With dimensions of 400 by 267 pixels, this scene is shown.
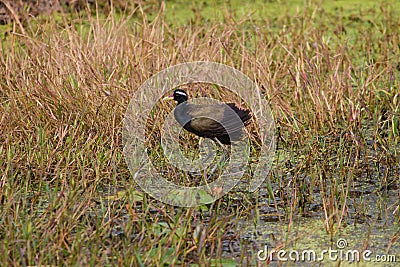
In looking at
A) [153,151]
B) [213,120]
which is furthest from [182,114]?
[153,151]

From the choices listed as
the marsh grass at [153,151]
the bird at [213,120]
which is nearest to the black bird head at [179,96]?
the bird at [213,120]

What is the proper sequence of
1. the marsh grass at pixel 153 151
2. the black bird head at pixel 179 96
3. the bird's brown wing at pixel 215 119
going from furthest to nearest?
the black bird head at pixel 179 96 → the bird's brown wing at pixel 215 119 → the marsh grass at pixel 153 151

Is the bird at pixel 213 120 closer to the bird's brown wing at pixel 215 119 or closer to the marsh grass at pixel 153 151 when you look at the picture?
the bird's brown wing at pixel 215 119

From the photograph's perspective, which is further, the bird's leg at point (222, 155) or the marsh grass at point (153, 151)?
the bird's leg at point (222, 155)

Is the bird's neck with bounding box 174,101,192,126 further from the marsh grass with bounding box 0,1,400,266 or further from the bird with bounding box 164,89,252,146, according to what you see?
the marsh grass with bounding box 0,1,400,266

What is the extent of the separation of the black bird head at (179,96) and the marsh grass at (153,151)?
201mm

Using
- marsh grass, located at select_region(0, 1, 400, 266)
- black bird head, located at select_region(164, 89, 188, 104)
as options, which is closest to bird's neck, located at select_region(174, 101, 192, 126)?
black bird head, located at select_region(164, 89, 188, 104)

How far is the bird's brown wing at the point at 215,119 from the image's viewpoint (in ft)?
12.6

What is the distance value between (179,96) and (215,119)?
0.36m

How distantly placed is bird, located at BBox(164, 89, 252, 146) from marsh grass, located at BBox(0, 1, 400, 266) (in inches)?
10.3

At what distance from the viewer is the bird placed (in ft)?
12.6

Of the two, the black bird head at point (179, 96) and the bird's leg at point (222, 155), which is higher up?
the black bird head at point (179, 96)

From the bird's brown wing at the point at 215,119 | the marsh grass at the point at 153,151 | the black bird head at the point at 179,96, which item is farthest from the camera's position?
the black bird head at the point at 179,96

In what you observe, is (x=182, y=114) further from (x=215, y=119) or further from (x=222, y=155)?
(x=222, y=155)
